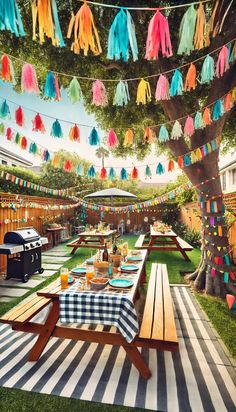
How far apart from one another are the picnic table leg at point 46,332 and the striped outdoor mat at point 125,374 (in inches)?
3.8

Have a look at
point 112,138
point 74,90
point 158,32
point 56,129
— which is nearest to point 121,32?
point 158,32

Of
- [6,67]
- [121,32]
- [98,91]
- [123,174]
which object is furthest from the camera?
[123,174]

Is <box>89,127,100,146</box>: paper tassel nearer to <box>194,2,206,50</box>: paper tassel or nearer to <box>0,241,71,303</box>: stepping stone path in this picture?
<box>194,2,206,50</box>: paper tassel

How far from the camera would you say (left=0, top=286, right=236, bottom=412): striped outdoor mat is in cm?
222

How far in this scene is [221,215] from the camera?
4805mm

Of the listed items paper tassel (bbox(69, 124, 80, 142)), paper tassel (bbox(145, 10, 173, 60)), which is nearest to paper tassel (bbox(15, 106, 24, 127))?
paper tassel (bbox(69, 124, 80, 142))

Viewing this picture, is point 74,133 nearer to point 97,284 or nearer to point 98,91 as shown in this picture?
point 98,91

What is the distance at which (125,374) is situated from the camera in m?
2.54

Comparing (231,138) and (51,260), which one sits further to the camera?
(51,260)

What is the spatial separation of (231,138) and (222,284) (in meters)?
4.68

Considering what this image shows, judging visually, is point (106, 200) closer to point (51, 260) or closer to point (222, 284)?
point (51, 260)

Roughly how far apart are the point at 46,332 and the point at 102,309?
838 millimetres

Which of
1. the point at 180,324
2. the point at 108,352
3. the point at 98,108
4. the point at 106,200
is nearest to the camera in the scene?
the point at 108,352


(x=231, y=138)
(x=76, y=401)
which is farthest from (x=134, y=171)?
(x=76, y=401)
